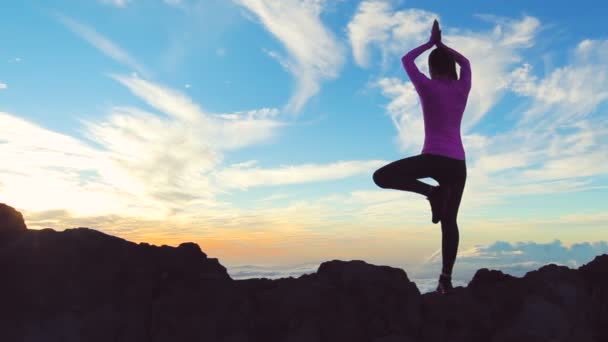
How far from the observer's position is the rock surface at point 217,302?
19.7 ft

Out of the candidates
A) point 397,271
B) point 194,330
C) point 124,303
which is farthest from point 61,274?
point 397,271

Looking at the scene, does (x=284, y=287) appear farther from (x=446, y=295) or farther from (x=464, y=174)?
(x=464, y=174)

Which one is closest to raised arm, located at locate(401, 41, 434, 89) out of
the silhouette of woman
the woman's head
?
the silhouette of woman

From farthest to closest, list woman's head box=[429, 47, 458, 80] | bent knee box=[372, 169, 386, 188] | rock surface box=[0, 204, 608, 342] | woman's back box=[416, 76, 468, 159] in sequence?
woman's head box=[429, 47, 458, 80], bent knee box=[372, 169, 386, 188], woman's back box=[416, 76, 468, 159], rock surface box=[0, 204, 608, 342]

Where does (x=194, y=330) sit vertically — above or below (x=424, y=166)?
below

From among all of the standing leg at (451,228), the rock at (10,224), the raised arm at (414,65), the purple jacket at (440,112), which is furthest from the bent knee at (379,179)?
the rock at (10,224)

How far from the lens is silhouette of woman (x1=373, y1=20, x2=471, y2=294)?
7098mm

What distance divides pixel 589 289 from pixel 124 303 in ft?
23.5

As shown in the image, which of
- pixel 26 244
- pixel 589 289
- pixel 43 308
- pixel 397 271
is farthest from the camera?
pixel 589 289

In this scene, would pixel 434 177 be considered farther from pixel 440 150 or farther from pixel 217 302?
pixel 217 302

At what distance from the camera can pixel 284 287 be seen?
6.95m

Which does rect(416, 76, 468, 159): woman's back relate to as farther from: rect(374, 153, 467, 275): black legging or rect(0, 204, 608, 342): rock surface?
rect(0, 204, 608, 342): rock surface

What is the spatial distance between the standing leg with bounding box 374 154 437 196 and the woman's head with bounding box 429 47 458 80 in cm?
129

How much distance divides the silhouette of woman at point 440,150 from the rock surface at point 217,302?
980 millimetres
